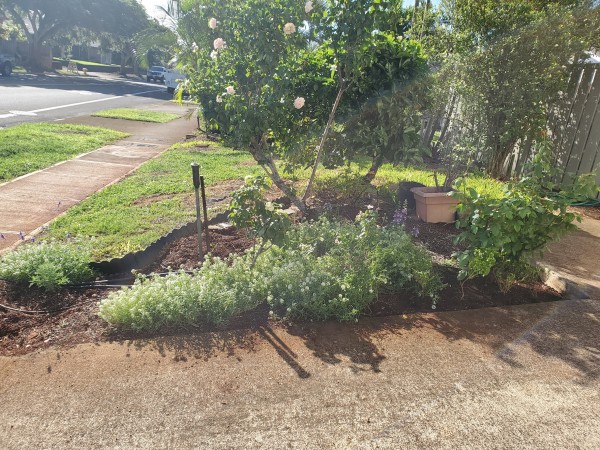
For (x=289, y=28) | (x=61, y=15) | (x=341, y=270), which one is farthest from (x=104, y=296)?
(x=61, y=15)

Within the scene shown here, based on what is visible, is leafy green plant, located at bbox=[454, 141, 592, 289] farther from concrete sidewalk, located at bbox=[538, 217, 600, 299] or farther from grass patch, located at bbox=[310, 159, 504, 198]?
grass patch, located at bbox=[310, 159, 504, 198]

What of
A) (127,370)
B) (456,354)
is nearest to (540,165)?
(456,354)

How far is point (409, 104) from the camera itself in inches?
209

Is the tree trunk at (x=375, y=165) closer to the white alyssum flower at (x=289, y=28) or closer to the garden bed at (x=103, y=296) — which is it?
the garden bed at (x=103, y=296)

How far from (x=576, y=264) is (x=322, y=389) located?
310 cm

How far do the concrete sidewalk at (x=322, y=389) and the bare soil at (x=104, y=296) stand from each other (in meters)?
0.16

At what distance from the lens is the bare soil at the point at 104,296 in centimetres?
305

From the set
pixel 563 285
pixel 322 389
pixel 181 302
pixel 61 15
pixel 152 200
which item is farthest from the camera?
pixel 61 15

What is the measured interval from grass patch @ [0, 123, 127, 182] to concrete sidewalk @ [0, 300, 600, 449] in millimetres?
5615

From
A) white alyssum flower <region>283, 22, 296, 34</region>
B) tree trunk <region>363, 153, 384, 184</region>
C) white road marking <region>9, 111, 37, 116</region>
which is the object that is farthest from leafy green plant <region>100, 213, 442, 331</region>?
white road marking <region>9, 111, 37, 116</region>

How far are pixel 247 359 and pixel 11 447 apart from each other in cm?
122

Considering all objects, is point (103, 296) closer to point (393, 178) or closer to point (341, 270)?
point (341, 270)

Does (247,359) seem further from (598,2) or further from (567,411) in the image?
(598,2)

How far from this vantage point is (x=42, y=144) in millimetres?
9570
